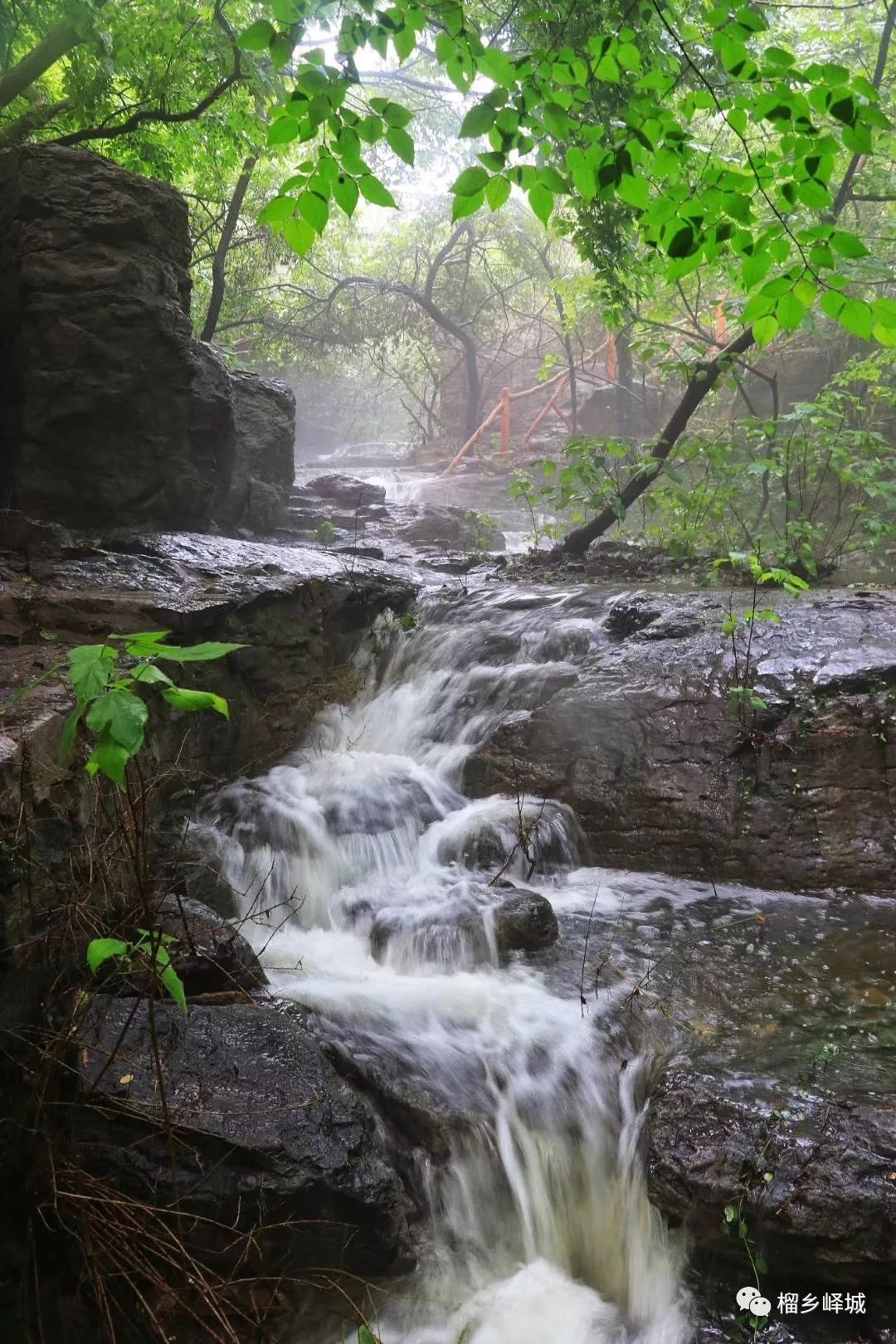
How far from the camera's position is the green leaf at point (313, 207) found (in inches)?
77.5

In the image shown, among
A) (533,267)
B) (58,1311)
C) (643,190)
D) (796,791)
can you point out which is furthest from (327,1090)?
(533,267)

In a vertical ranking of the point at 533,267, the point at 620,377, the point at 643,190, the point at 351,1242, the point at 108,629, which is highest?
the point at 533,267

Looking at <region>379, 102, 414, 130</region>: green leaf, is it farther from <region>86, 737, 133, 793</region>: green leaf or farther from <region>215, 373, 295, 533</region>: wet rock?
<region>215, 373, 295, 533</region>: wet rock

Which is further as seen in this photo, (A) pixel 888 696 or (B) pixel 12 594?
(B) pixel 12 594

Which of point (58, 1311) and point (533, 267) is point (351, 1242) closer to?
point (58, 1311)

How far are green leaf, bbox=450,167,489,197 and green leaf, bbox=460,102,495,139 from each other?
0.31 ft

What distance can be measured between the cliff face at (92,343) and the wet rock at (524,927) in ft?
19.8

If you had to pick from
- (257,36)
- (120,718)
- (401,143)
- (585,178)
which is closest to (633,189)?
(585,178)

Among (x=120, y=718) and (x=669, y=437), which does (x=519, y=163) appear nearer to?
(x=120, y=718)

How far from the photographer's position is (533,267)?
20.2 metres

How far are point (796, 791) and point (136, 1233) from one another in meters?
4.37

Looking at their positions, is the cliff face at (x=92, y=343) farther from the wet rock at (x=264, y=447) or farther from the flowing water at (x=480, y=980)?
the flowing water at (x=480, y=980)

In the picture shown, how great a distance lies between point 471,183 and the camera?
2020 millimetres

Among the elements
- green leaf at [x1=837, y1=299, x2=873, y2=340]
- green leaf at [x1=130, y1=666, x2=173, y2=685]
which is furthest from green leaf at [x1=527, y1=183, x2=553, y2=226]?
green leaf at [x1=130, y1=666, x2=173, y2=685]
